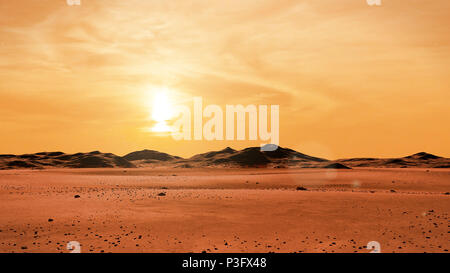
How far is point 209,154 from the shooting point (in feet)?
587

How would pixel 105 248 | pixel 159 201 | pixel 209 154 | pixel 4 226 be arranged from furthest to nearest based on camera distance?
pixel 209 154 < pixel 159 201 < pixel 4 226 < pixel 105 248

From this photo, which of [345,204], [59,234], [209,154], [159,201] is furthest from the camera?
[209,154]

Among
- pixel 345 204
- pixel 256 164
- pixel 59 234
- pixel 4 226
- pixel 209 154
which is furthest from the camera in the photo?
pixel 209 154

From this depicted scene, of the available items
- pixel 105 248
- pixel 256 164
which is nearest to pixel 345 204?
pixel 105 248

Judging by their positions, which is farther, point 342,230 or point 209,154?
point 209,154

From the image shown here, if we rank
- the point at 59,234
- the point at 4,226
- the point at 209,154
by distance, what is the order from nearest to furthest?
the point at 59,234 → the point at 4,226 → the point at 209,154

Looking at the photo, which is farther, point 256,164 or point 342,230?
point 256,164
